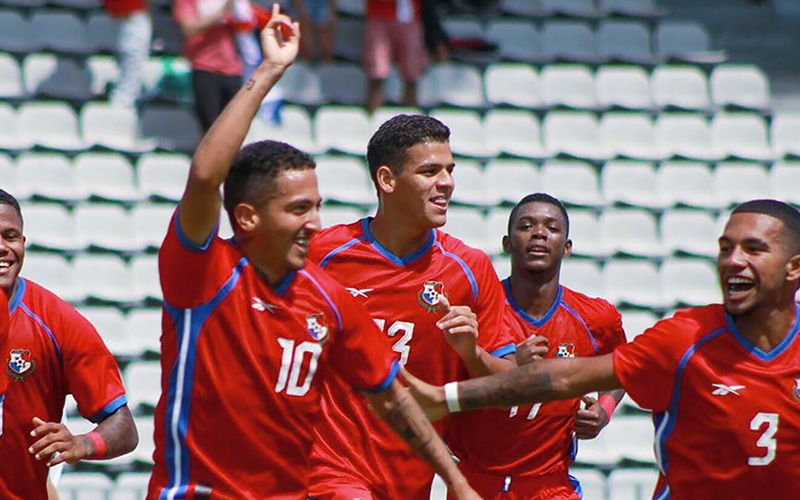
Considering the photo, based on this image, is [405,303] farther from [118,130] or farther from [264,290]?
[118,130]

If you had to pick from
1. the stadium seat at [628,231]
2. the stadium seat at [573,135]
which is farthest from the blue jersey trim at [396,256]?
the stadium seat at [573,135]

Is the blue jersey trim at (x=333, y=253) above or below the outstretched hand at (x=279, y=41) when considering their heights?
below

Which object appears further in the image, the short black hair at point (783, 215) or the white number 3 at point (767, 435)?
the short black hair at point (783, 215)

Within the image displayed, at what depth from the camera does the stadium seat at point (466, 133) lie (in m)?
13.1

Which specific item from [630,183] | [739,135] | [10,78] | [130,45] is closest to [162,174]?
[130,45]

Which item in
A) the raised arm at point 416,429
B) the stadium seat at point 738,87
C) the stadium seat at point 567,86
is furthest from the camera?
the stadium seat at point 738,87

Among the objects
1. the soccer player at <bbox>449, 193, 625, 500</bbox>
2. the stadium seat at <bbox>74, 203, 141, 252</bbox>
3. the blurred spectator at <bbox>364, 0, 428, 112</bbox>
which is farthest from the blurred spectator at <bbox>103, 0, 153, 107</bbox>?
the soccer player at <bbox>449, 193, 625, 500</bbox>

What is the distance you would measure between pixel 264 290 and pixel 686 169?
8.68m

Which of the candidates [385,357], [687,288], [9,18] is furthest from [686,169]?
[385,357]

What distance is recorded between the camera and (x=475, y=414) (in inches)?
283

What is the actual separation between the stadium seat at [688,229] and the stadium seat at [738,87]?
1819 mm

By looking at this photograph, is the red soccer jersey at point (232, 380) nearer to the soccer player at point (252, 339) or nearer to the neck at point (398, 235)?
the soccer player at point (252, 339)

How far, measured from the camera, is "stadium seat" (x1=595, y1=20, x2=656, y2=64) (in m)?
14.6

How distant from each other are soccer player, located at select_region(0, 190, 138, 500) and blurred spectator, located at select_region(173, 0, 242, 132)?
5.81 metres
